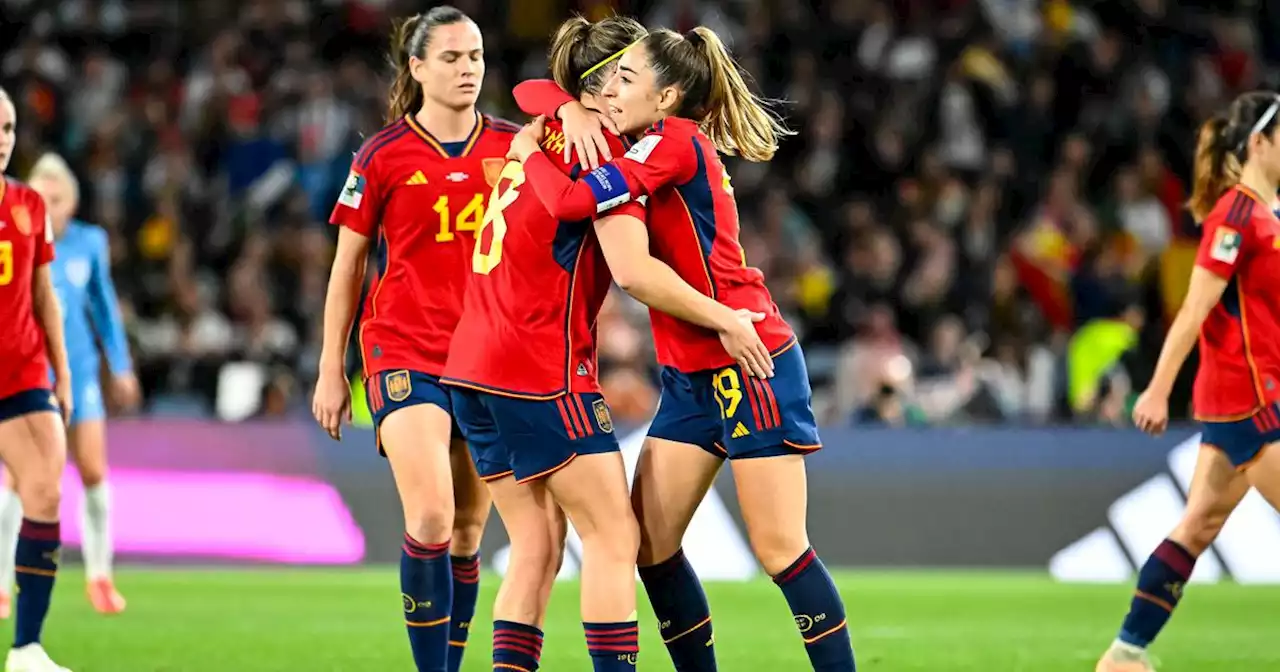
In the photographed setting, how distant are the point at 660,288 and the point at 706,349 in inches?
12.6

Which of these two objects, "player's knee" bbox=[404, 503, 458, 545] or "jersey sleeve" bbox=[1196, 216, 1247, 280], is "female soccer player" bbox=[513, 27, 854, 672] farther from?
"jersey sleeve" bbox=[1196, 216, 1247, 280]

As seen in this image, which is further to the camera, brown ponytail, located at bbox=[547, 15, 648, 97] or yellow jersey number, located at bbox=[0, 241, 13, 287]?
yellow jersey number, located at bbox=[0, 241, 13, 287]

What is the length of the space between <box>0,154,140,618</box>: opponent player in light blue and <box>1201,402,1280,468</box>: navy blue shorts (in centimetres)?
575

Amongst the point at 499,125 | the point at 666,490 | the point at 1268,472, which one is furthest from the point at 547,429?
the point at 1268,472

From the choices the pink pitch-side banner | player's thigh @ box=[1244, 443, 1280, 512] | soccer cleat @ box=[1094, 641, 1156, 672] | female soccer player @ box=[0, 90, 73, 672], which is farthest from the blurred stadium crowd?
player's thigh @ box=[1244, 443, 1280, 512]

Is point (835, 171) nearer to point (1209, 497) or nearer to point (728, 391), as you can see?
point (1209, 497)

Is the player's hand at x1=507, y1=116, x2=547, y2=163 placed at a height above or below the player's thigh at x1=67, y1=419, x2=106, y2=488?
above

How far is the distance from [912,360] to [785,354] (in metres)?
9.54

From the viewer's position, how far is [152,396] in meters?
14.7

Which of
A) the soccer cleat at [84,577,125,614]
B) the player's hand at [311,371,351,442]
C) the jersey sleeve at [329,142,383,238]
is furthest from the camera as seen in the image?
the soccer cleat at [84,577,125,614]

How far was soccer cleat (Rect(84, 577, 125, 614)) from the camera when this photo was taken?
33.2ft

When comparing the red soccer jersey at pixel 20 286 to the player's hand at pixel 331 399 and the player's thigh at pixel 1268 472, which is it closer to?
the player's hand at pixel 331 399

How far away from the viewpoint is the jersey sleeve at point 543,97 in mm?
5773

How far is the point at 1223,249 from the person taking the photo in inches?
279
